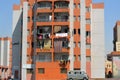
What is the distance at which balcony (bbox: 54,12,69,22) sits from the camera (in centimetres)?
8531

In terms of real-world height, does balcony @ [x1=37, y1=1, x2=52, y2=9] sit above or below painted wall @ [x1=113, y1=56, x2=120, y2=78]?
above

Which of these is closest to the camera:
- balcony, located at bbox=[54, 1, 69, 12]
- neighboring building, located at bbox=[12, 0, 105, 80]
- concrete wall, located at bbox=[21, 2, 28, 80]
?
neighboring building, located at bbox=[12, 0, 105, 80]

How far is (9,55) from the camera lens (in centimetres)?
15838

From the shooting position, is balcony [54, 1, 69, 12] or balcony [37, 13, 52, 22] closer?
balcony [54, 1, 69, 12]

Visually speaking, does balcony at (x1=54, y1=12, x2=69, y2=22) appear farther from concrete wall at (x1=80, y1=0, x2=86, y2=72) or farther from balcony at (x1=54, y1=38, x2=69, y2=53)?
balcony at (x1=54, y1=38, x2=69, y2=53)

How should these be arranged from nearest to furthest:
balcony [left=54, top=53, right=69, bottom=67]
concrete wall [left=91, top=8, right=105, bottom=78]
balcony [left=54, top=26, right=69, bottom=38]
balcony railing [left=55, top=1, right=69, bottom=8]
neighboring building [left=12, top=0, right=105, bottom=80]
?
balcony [left=54, top=53, right=69, bottom=67] → neighboring building [left=12, top=0, right=105, bottom=80] → balcony [left=54, top=26, right=69, bottom=38] → concrete wall [left=91, top=8, right=105, bottom=78] → balcony railing [left=55, top=1, right=69, bottom=8]

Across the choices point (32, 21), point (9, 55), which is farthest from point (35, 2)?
point (9, 55)

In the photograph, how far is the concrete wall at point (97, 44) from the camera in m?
85.9

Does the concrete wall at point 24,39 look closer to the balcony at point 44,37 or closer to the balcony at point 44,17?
the balcony at point 44,17

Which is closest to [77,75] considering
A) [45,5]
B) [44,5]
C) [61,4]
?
[61,4]

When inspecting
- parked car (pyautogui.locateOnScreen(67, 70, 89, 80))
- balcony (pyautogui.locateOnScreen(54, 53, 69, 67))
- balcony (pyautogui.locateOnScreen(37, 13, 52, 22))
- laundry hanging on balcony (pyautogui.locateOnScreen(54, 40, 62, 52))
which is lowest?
parked car (pyautogui.locateOnScreen(67, 70, 89, 80))

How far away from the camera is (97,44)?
87.2 meters

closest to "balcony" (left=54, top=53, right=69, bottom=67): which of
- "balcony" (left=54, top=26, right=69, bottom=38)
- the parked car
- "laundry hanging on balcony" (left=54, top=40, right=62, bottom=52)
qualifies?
"laundry hanging on balcony" (left=54, top=40, right=62, bottom=52)

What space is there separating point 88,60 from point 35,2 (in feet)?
61.7
